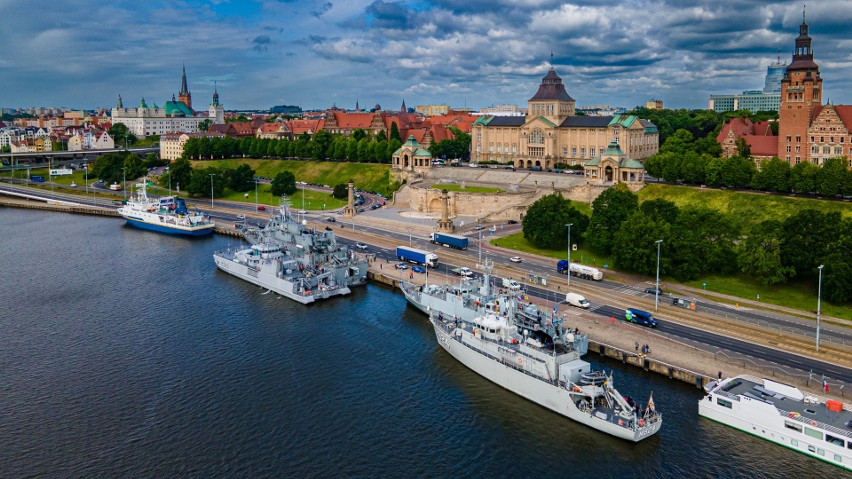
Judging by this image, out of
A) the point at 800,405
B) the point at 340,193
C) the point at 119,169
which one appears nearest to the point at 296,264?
the point at 800,405

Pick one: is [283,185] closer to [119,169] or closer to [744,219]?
[119,169]

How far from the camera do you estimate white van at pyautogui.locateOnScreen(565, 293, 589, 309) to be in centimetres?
7731

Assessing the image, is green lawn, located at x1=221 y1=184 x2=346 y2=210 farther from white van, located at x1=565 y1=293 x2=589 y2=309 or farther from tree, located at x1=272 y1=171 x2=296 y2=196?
white van, located at x1=565 y1=293 x2=589 y2=309

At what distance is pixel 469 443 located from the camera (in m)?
51.2

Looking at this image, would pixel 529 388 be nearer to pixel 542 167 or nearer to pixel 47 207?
pixel 542 167

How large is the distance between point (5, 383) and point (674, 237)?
74.4m

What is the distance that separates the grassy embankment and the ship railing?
2679 centimetres

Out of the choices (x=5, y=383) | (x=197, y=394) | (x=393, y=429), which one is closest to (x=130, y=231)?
(x=5, y=383)

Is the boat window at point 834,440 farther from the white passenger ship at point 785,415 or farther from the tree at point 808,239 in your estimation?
the tree at point 808,239

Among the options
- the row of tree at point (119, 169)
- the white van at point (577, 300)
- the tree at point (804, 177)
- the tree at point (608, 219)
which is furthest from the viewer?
the row of tree at point (119, 169)

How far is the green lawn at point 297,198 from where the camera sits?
156 meters

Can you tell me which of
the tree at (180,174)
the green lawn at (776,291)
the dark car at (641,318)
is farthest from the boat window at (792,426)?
the tree at (180,174)

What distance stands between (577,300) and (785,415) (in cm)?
2938

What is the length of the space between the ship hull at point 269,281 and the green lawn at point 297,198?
52.3 m
